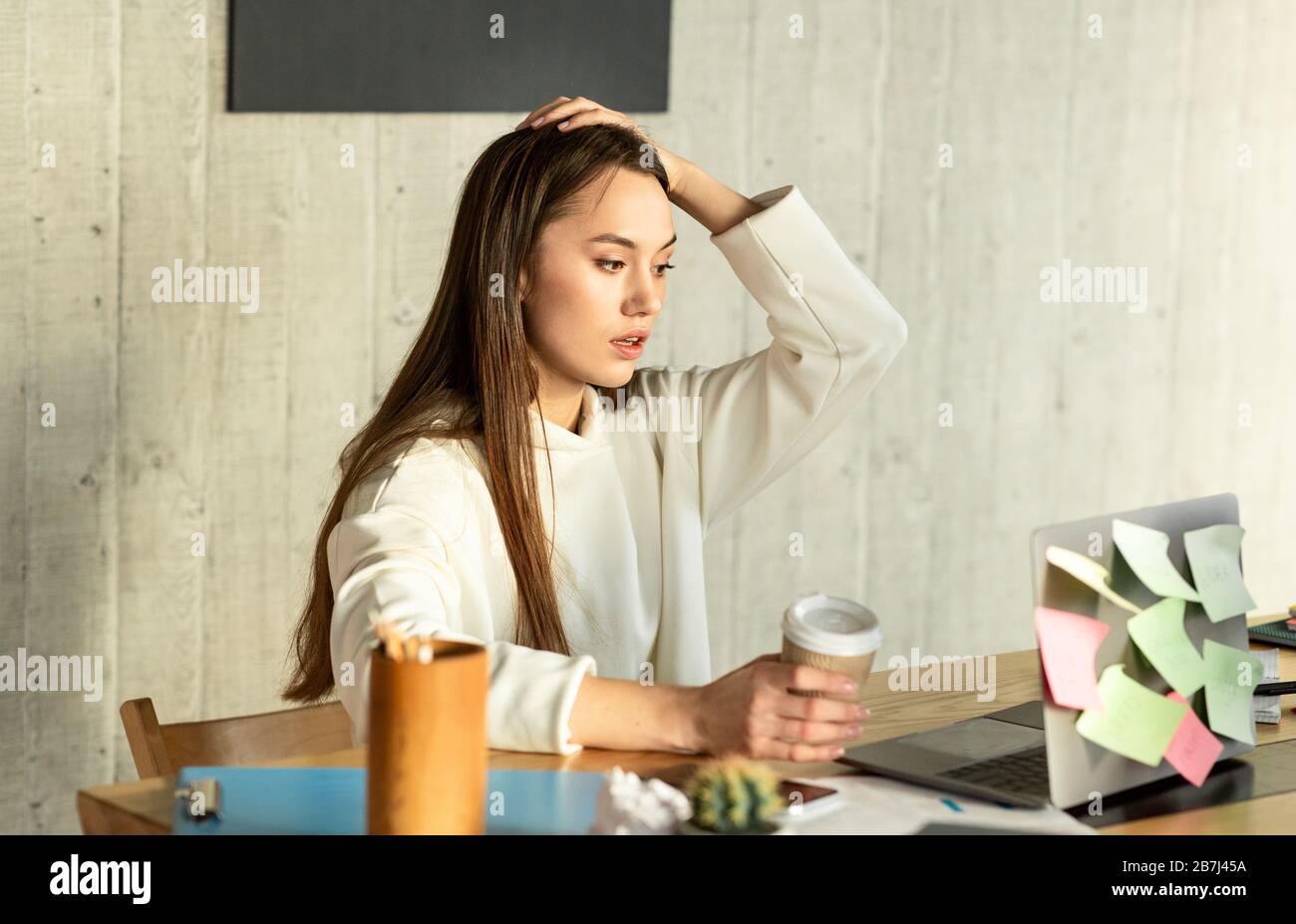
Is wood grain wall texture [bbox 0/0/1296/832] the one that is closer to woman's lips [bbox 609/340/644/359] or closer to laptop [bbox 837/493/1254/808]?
woman's lips [bbox 609/340/644/359]

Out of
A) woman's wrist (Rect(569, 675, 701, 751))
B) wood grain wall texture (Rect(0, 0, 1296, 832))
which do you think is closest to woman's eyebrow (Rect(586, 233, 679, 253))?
woman's wrist (Rect(569, 675, 701, 751))

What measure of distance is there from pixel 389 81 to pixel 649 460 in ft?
3.04

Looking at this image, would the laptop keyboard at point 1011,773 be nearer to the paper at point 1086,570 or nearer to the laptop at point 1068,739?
the laptop at point 1068,739

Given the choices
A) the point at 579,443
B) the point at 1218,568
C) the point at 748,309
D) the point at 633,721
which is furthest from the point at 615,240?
the point at 748,309

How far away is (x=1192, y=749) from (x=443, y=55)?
1.67 meters

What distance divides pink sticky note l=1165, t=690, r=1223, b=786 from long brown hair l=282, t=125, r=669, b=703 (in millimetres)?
638

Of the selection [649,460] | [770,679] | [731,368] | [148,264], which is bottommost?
[770,679]

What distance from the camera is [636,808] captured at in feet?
2.97

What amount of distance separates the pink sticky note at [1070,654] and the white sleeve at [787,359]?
70 centimetres

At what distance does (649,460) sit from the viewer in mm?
1726

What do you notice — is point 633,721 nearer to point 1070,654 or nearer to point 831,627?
point 831,627

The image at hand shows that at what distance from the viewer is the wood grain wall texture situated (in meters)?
2.07
